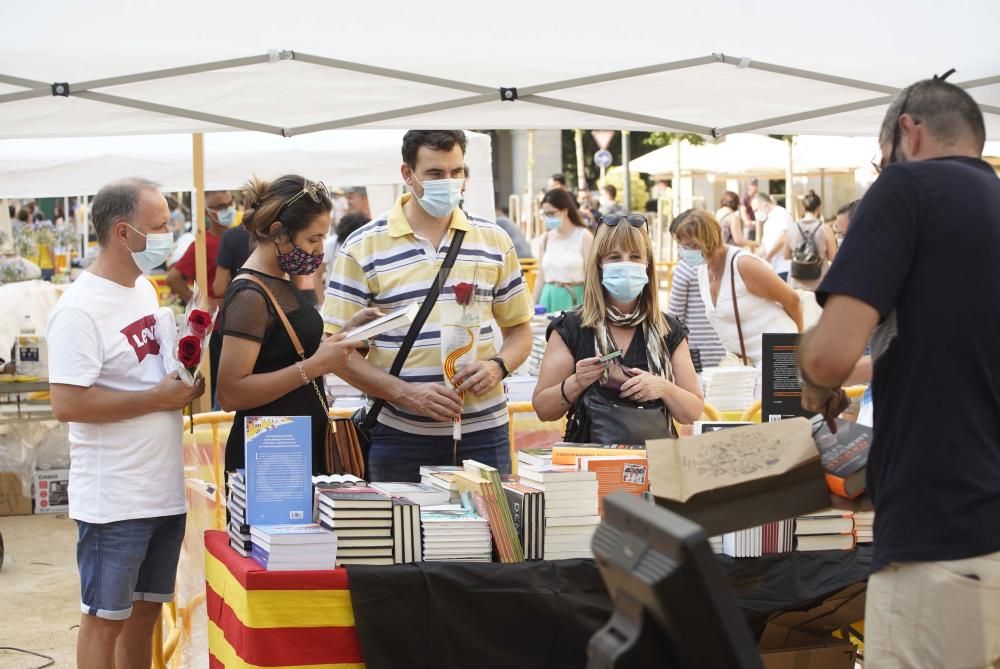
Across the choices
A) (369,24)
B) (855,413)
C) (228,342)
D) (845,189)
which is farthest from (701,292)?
(845,189)

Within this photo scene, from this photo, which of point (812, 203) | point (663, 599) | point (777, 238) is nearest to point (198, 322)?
point (663, 599)

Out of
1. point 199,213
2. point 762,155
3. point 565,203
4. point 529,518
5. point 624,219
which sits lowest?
point 529,518

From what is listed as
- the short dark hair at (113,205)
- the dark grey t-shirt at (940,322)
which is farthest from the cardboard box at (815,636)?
the short dark hair at (113,205)

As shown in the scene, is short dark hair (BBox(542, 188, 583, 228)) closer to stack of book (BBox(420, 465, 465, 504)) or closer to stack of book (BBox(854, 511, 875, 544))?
stack of book (BBox(420, 465, 465, 504))

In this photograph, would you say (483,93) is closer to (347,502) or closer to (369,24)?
(369,24)

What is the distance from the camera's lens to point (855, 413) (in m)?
5.37

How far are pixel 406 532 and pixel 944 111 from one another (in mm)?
1772

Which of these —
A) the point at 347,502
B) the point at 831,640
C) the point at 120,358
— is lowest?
the point at 831,640

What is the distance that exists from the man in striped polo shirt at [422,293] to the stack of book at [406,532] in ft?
2.59

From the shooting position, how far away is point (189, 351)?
365 centimetres

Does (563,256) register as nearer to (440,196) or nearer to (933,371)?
(440,196)

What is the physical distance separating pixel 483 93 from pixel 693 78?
837mm

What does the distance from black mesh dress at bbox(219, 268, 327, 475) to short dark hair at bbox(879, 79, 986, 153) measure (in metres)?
2.03

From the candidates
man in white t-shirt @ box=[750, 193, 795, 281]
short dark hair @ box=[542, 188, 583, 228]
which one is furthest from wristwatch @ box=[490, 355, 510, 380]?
man in white t-shirt @ box=[750, 193, 795, 281]
